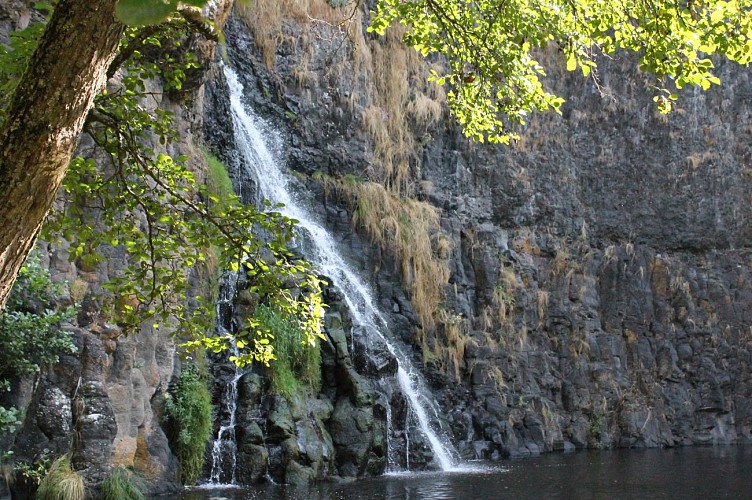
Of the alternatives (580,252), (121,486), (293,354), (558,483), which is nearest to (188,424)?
(121,486)

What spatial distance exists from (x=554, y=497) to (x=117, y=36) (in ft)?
32.0

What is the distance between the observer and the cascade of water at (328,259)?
1527 centimetres

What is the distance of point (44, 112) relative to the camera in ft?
7.77

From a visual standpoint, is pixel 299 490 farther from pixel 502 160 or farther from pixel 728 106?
pixel 728 106

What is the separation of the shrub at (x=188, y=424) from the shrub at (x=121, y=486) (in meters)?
1.54

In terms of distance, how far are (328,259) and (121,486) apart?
8.12m

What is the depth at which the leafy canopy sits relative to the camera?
216 inches

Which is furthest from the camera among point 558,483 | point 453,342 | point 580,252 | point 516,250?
point 580,252

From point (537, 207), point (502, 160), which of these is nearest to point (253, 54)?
point (502, 160)

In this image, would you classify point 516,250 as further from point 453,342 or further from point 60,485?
point 60,485

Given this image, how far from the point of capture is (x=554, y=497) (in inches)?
420

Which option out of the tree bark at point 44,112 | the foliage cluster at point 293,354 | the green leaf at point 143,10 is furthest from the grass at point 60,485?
the green leaf at point 143,10

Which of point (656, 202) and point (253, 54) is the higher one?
point (253, 54)

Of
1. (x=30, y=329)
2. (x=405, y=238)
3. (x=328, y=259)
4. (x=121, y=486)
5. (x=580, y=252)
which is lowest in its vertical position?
(x=121, y=486)
